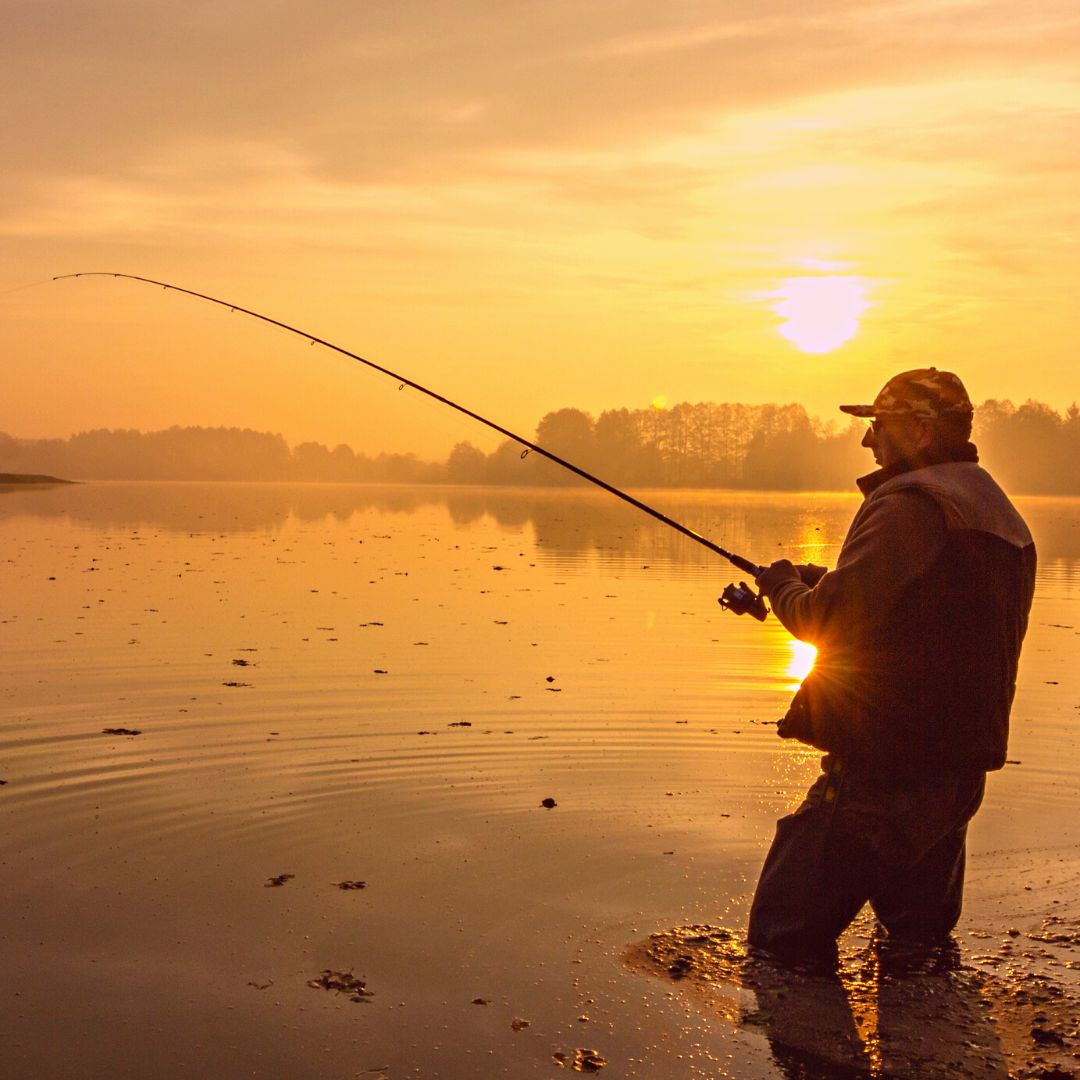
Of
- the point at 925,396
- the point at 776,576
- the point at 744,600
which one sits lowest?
the point at 744,600

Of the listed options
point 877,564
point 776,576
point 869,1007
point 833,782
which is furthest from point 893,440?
point 869,1007

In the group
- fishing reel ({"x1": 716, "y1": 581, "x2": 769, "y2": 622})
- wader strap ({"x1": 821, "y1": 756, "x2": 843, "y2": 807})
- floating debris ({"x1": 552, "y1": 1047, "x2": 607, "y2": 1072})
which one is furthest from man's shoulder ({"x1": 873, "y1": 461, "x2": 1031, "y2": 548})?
floating debris ({"x1": 552, "y1": 1047, "x2": 607, "y2": 1072})

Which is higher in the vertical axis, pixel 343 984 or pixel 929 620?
pixel 929 620

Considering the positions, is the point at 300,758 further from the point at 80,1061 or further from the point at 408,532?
the point at 408,532

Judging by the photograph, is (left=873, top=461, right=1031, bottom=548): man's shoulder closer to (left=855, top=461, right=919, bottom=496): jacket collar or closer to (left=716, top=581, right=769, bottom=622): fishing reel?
(left=855, top=461, right=919, bottom=496): jacket collar

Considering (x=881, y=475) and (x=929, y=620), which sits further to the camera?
(x=881, y=475)

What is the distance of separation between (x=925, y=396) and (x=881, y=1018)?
94.4 inches

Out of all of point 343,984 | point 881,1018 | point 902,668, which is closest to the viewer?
point 881,1018

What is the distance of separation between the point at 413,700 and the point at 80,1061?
22.4 feet

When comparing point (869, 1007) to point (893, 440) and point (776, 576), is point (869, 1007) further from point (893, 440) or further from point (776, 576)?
point (893, 440)

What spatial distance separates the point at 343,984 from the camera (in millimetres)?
5621

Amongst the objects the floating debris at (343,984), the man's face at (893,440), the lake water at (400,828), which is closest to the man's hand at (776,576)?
the man's face at (893,440)

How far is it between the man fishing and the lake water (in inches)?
30.1

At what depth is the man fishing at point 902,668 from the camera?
17.6 feet
